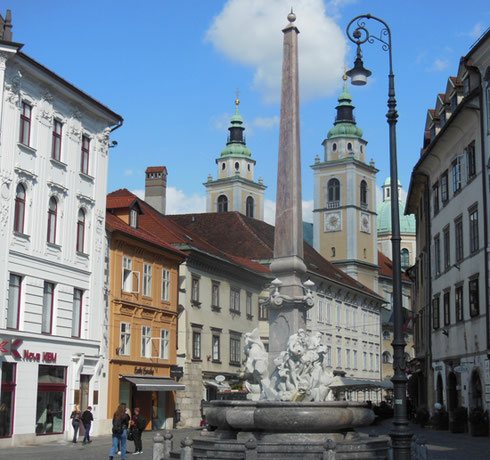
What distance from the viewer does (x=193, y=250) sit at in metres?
42.6

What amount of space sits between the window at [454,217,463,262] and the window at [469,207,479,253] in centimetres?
169

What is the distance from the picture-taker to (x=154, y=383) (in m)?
36.5

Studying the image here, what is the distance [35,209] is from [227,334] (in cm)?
1987

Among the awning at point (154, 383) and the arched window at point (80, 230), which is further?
the awning at point (154, 383)

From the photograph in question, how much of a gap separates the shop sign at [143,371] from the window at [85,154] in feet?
29.4

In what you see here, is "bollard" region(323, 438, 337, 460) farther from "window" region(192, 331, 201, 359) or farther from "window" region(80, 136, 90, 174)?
"window" region(192, 331, 201, 359)

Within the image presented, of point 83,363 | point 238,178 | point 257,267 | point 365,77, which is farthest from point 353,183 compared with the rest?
point 365,77

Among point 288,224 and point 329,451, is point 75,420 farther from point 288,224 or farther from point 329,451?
point 329,451

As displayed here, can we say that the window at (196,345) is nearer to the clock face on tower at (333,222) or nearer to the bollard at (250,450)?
the bollard at (250,450)

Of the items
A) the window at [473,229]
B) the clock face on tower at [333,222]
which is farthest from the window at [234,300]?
the clock face on tower at [333,222]

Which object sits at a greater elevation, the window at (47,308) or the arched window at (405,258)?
the arched window at (405,258)

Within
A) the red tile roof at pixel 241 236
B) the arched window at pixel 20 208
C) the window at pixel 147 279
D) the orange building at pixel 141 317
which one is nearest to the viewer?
the arched window at pixel 20 208

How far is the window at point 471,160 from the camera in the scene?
31938 millimetres

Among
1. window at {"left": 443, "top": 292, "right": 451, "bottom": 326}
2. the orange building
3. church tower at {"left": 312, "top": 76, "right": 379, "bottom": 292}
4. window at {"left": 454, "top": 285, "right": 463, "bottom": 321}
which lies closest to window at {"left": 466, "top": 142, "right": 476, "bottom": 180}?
window at {"left": 454, "top": 285, "right": 463, "bottom": 321}
